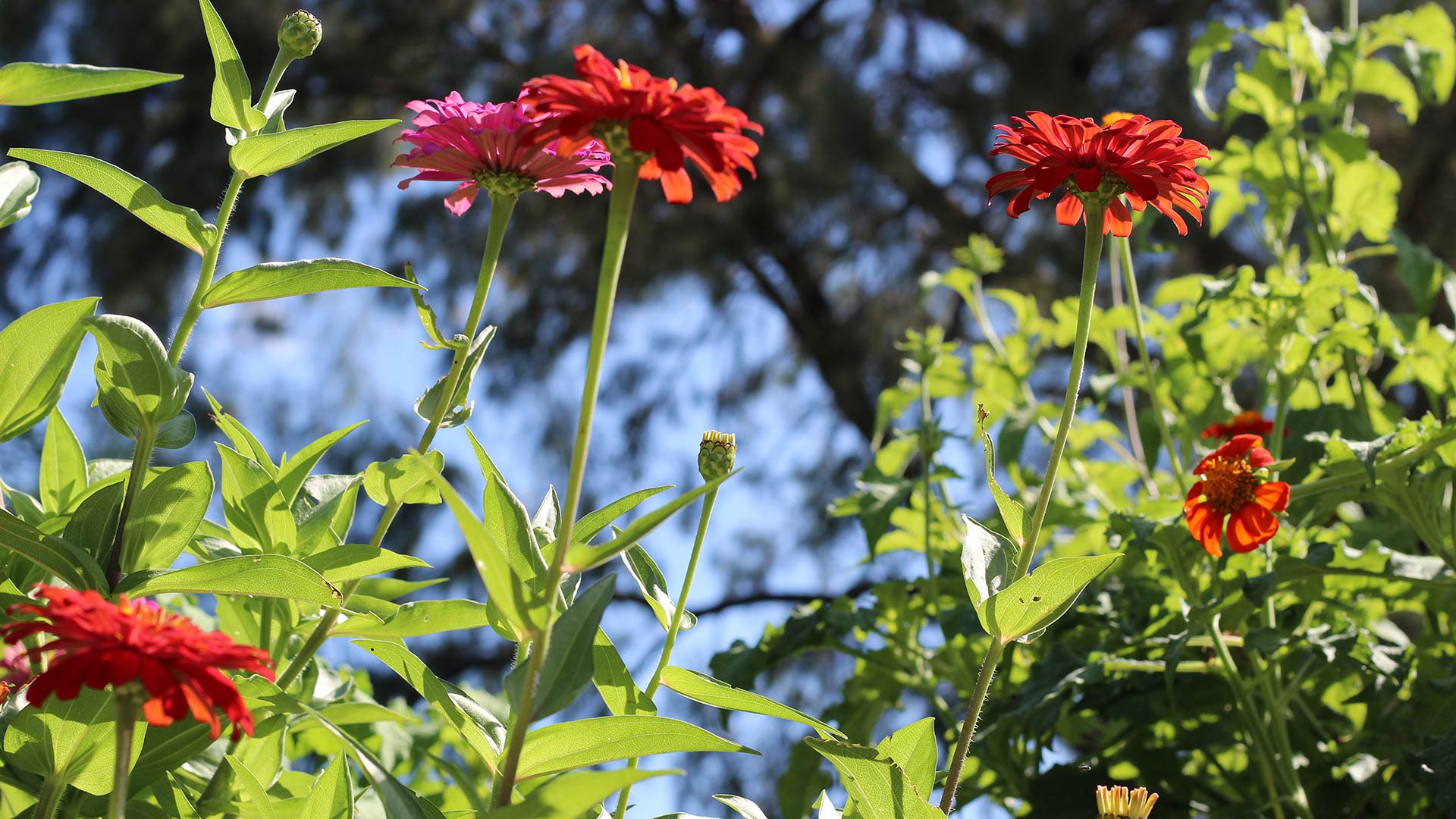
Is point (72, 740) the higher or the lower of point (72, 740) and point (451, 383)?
the lower

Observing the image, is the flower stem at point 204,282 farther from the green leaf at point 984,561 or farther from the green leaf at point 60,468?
the green leaf at point 984,561

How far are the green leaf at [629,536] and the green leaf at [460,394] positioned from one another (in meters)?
0.15

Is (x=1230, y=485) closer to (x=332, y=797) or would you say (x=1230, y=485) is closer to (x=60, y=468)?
(x=332, y=797)

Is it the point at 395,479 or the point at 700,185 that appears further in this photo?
the point at 700,185

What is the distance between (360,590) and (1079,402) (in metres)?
0.75

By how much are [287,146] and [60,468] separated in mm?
251

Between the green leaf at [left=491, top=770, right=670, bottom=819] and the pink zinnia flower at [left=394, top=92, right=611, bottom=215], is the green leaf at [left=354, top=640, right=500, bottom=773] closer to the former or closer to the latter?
the green leaf at [left=491, top=770, right=670, bottom=819]

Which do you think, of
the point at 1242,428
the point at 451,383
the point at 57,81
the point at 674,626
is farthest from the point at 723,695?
the point at 1242,428

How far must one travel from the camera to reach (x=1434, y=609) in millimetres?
950

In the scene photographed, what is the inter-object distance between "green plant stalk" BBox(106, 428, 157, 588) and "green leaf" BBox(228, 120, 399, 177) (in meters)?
0.13

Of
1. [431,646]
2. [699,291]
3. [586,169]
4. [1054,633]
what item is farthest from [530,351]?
[586,169]

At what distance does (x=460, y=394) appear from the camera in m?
0.58

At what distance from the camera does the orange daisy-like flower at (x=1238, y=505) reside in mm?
747

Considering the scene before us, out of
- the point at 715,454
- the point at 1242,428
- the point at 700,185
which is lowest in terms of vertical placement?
the point at 715,454
